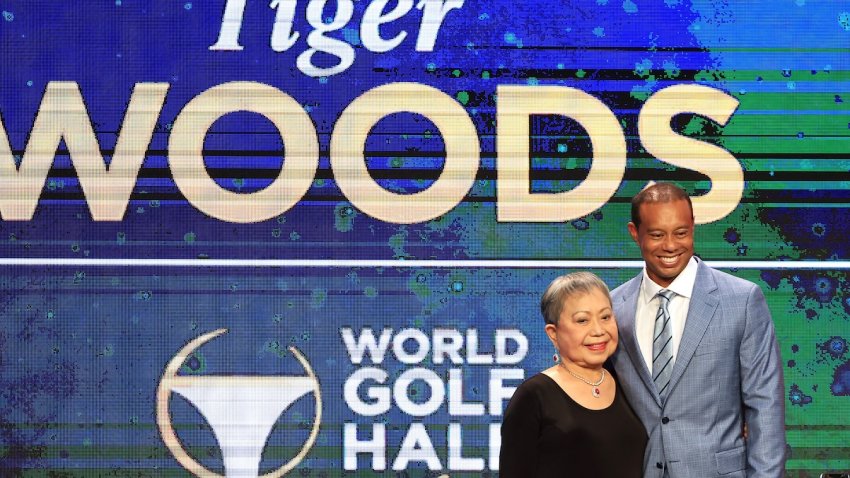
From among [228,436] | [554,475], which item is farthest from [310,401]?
[554,475]

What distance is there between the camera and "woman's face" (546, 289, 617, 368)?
2.52 meters

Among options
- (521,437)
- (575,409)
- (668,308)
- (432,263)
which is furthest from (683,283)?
(432,263)

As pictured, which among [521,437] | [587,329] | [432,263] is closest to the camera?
[521,437]

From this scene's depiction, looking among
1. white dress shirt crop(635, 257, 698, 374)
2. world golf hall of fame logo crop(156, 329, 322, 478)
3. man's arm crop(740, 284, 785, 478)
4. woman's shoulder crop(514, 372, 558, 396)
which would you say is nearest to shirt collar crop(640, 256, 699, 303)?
white dress shirt crop(635, 257, 698, 374)

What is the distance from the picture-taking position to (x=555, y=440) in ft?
7.94

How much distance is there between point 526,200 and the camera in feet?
13.0

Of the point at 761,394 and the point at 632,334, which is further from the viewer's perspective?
the point at 632,334

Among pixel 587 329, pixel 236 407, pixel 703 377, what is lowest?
pixel 236 407

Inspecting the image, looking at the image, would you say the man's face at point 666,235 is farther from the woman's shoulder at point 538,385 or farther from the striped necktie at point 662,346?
the woman's shoulder at point 538,385

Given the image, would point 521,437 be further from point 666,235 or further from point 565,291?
point 666,235

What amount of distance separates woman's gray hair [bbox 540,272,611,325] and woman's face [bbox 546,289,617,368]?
1 cm

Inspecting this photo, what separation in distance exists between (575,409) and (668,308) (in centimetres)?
44

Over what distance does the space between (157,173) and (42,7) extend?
2.58ft

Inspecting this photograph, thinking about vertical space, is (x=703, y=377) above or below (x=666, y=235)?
below
